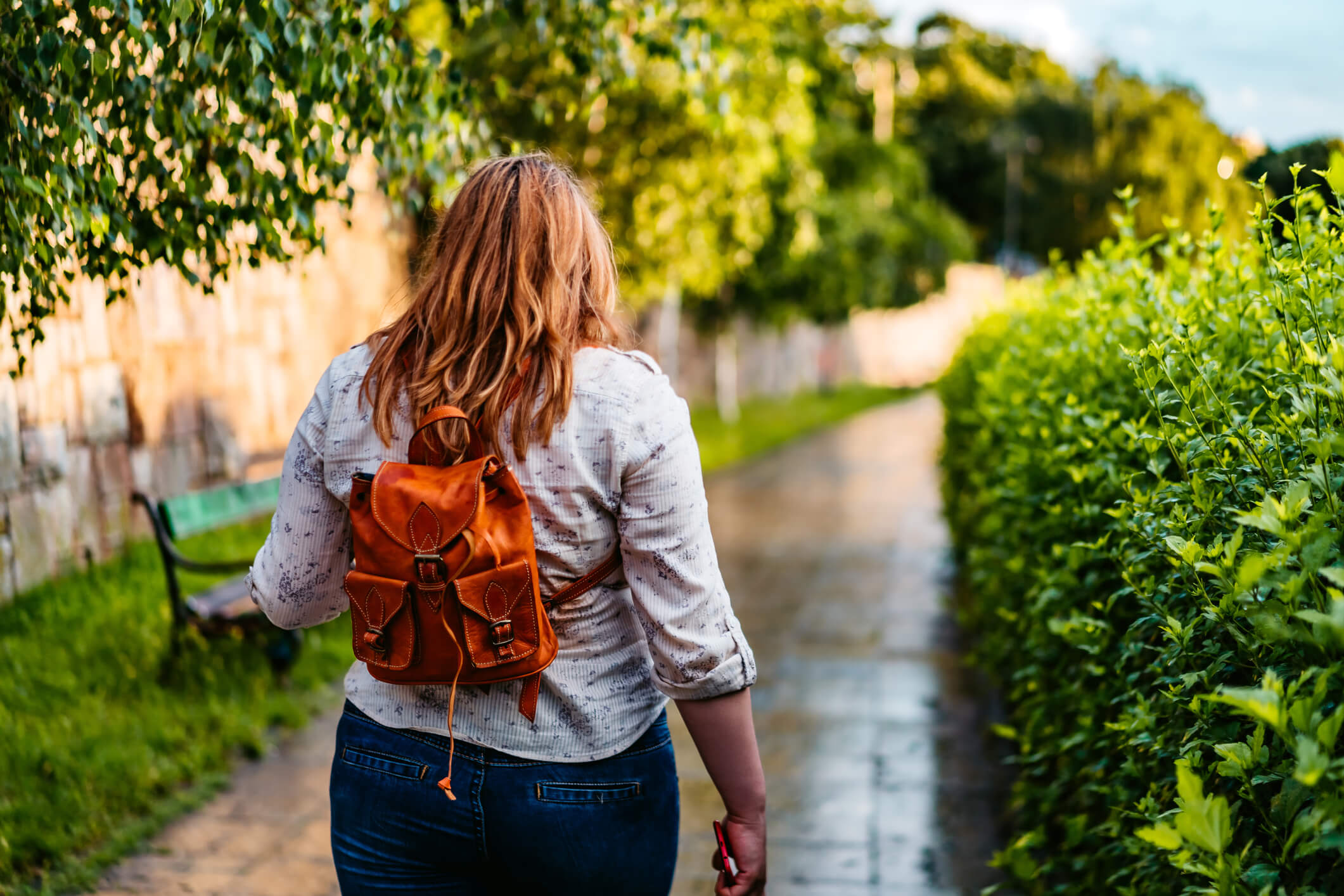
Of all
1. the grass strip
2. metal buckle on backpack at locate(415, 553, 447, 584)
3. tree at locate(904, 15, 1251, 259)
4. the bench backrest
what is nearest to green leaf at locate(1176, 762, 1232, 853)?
metal buckle on backpack at locate(415, 553, 447, 584)

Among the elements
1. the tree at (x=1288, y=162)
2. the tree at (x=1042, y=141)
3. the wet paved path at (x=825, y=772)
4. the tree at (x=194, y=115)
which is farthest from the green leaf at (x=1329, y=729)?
the tree at (x=1042, y=141)

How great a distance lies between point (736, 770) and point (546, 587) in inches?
16.2

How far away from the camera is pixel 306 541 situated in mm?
1852

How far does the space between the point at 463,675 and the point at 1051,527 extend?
2081 mm

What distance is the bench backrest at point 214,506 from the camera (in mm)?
5078

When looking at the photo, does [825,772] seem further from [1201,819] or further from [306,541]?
[1201,819]

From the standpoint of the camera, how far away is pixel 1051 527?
325cm

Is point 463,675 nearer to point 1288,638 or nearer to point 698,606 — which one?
point 698,606

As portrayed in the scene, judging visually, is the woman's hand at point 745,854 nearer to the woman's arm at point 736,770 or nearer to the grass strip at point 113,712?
the woman's arm at point 736,770

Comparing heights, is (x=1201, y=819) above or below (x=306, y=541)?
below

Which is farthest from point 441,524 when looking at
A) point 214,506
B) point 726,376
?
point 726,376

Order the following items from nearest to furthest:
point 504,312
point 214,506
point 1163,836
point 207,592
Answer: point 1163,836, point 504,312, point 207,592, point 214,506

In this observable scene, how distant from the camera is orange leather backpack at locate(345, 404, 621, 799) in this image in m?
1.62

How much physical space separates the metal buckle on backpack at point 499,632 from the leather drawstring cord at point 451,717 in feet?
0.18
